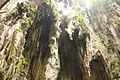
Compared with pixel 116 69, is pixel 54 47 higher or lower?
higher

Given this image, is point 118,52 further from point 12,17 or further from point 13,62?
point 12,17

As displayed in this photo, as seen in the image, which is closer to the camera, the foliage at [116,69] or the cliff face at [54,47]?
the cliff face at [54,47]

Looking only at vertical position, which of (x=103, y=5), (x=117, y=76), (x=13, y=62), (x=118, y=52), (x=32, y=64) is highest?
(x=103, y=5)

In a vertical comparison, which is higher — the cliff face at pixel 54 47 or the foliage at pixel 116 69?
the cliff face at pixel 54 47

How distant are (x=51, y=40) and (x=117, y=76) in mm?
4890

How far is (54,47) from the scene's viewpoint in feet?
26.6

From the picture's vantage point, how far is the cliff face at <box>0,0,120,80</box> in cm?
735

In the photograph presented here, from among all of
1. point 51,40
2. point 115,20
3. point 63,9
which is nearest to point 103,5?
point 115,20

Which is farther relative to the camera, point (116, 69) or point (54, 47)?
point (54, 47)

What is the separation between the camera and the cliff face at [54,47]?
7352 mm

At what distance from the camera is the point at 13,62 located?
6973 millimetres

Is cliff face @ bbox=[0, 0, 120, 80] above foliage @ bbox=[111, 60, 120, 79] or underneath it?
above

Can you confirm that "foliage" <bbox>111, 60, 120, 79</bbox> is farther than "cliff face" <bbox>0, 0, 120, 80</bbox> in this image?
Yes

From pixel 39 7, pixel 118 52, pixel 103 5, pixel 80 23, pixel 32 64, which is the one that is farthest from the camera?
pixel 103 5
